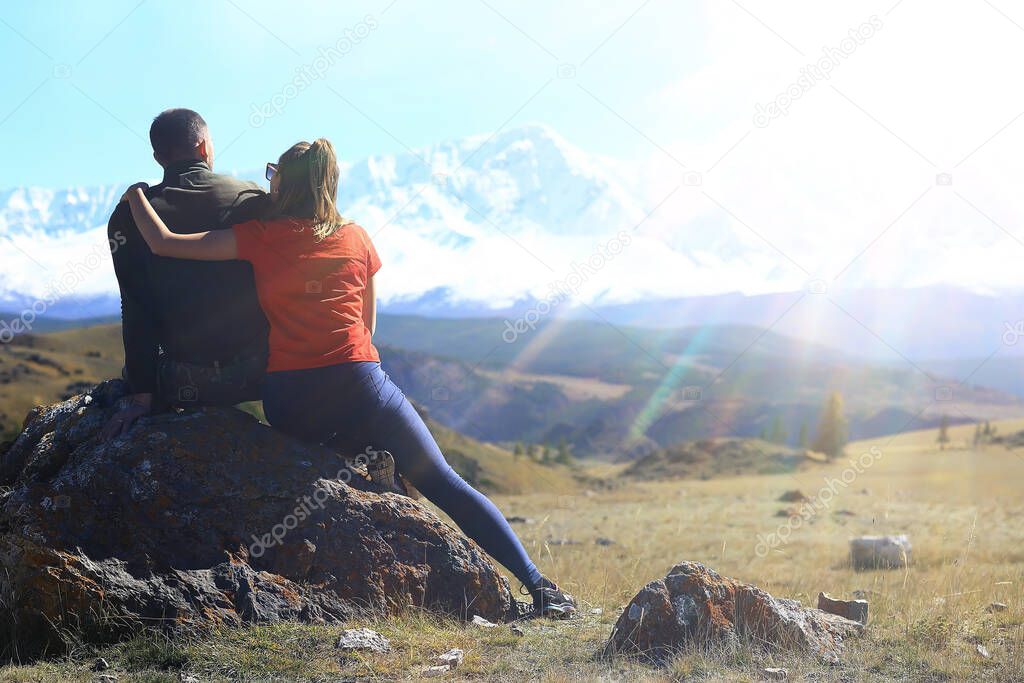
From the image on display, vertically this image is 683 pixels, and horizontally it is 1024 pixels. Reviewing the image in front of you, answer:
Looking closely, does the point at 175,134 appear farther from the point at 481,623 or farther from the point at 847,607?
the point at 847,607

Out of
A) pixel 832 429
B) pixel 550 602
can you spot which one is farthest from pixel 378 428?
pixel 832 429

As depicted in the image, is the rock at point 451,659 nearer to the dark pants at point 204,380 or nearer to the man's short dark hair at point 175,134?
the dark pants at point 204,380

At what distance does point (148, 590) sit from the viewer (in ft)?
16.4

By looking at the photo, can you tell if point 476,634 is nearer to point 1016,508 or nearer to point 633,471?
point 1016,508

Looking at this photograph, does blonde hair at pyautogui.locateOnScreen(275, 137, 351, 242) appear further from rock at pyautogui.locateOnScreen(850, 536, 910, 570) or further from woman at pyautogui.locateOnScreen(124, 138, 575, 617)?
rock at pyautogui.locateOnScreen(850, 536, 910, 570)

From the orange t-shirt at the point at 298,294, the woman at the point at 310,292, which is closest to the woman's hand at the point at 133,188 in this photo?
the woman at the point at 310,292

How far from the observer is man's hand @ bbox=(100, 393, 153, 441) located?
5582 mm

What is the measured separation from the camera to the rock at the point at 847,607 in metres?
5.98

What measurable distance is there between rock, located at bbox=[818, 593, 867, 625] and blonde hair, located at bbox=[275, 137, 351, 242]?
450 cm

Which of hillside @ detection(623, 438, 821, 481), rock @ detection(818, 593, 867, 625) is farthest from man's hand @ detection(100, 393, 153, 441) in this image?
hillside @ detection(623, 438, 821, 481)

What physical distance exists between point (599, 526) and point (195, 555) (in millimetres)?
15476

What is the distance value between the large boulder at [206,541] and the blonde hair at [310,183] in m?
1.53

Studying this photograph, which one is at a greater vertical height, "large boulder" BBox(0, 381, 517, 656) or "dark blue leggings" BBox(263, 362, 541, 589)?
"dark blue leggings" BBox(263, 362, 541, 589)

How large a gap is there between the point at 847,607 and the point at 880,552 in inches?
264
